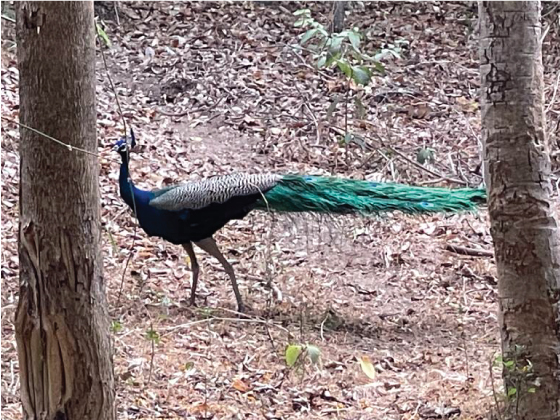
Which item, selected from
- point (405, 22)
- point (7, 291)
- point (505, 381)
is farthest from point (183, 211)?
point (405, 22)

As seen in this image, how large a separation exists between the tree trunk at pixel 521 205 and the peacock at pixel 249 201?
1.97 metres

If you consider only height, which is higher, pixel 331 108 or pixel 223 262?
pixel 331 108

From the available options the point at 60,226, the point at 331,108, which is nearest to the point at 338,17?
the point at 331,108

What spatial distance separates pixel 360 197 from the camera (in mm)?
5461

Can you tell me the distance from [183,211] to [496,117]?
2506 millimetres

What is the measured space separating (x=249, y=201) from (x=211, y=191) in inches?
9.5

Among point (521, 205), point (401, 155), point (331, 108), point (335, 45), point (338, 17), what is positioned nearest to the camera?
point (521, 205)

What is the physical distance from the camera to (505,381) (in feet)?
11.6

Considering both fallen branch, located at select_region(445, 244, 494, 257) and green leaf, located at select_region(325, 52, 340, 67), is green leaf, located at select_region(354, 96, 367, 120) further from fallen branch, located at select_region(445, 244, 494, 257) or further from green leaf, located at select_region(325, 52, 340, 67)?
fallen branch, located at select_region(445, 244, 494, 257)

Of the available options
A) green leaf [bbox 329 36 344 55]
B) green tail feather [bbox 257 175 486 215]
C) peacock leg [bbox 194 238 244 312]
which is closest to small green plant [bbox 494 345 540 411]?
green tail feather [bbox 257 175 486 215]

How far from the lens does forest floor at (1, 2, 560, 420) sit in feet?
14.4

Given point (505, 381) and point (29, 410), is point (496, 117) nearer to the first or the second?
point (505, 381)

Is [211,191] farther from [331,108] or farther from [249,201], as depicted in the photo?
[331,108]

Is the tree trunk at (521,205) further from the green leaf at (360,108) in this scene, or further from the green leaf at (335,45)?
the green leaf at (360,108)
